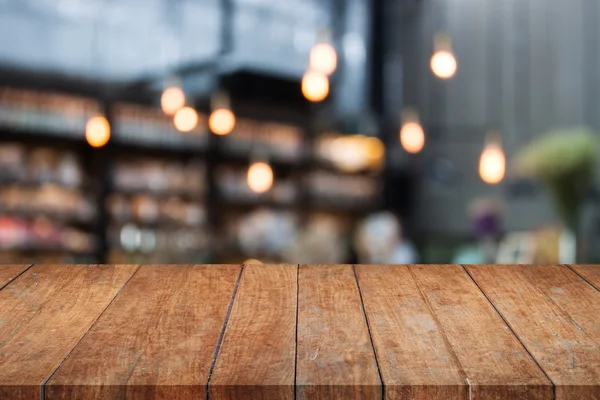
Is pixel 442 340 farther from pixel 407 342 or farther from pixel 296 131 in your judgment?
pixel 296 131

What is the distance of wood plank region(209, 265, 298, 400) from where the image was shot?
1071 mm

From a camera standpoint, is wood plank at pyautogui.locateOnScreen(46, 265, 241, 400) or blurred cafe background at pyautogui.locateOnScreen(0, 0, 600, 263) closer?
wood plank at pyautogui.locateOnScreen(46, 265, 241, 400)

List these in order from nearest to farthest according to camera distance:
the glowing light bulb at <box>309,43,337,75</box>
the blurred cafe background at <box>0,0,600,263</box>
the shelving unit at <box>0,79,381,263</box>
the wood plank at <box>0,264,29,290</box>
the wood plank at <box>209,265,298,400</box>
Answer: the wood plank at <box>209,265,298,400</box>, the wood plank at <box>0,264,29,290</box>, the glowing light bulb at <box>309,43,337,75</box>, the blurred cafe background at <box>0,0,600,263</box>, the shelving unit at <box>0,79,381,263</box>

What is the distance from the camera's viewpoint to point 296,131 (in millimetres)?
7438

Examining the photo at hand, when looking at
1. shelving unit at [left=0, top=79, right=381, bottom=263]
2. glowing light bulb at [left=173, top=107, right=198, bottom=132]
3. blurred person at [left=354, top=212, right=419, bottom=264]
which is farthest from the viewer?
shelving unit at [left=0, top=79, right=381, bottom=263]

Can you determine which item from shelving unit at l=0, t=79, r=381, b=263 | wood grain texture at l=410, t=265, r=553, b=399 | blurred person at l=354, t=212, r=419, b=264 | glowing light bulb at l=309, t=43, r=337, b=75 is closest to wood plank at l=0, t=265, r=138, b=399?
wood grain texture at l=410, t=265, r=553, b=399

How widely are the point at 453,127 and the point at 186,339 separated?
721cm

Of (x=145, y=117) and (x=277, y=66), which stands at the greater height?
(x=277, y=66)

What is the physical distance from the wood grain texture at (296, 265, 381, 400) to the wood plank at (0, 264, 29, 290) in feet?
1.99

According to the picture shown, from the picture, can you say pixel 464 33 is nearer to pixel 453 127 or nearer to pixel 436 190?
pixel 453 127

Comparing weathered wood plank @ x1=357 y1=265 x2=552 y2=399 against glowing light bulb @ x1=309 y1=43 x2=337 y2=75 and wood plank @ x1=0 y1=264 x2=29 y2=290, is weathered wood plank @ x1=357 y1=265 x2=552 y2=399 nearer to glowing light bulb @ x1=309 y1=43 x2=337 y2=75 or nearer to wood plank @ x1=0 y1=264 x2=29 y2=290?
wood plank @ x1=0 y1=264 x2=29 y2=290

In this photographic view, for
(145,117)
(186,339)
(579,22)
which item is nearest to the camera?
(186,339)

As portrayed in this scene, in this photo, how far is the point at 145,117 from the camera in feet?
21.7

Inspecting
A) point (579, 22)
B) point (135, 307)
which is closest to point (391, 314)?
point (135, 307)
